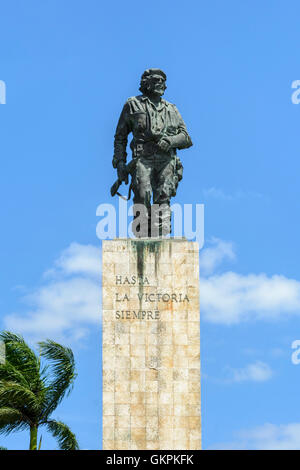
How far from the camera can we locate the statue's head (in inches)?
1267

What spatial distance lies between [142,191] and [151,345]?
168 inches

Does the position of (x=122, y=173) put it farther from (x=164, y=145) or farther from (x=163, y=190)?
(x=164, y=145)

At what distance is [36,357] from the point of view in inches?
1502

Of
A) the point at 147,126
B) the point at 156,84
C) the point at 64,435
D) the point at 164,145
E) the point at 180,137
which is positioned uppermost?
the point at 156,84

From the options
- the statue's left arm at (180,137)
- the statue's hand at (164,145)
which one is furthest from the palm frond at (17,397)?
the statue's left arm at (180,137)

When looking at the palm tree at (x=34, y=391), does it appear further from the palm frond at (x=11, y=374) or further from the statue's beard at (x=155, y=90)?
the statue's beard at (x=155, y=90)

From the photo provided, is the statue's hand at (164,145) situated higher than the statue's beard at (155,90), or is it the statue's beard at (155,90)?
the statue's beard at (155,90)

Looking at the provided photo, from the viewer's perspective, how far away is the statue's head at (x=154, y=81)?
32188 mm

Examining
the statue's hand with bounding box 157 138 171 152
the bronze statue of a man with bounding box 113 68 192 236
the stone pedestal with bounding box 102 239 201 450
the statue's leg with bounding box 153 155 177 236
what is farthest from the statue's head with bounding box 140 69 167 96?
the stone pedestal with bounding box 102 239 201 450

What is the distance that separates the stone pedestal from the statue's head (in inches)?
167

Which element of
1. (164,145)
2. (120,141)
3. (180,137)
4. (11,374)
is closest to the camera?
(164,145)

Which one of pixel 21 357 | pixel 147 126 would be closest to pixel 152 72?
pixel 147 126

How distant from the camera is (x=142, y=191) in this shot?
104ft
